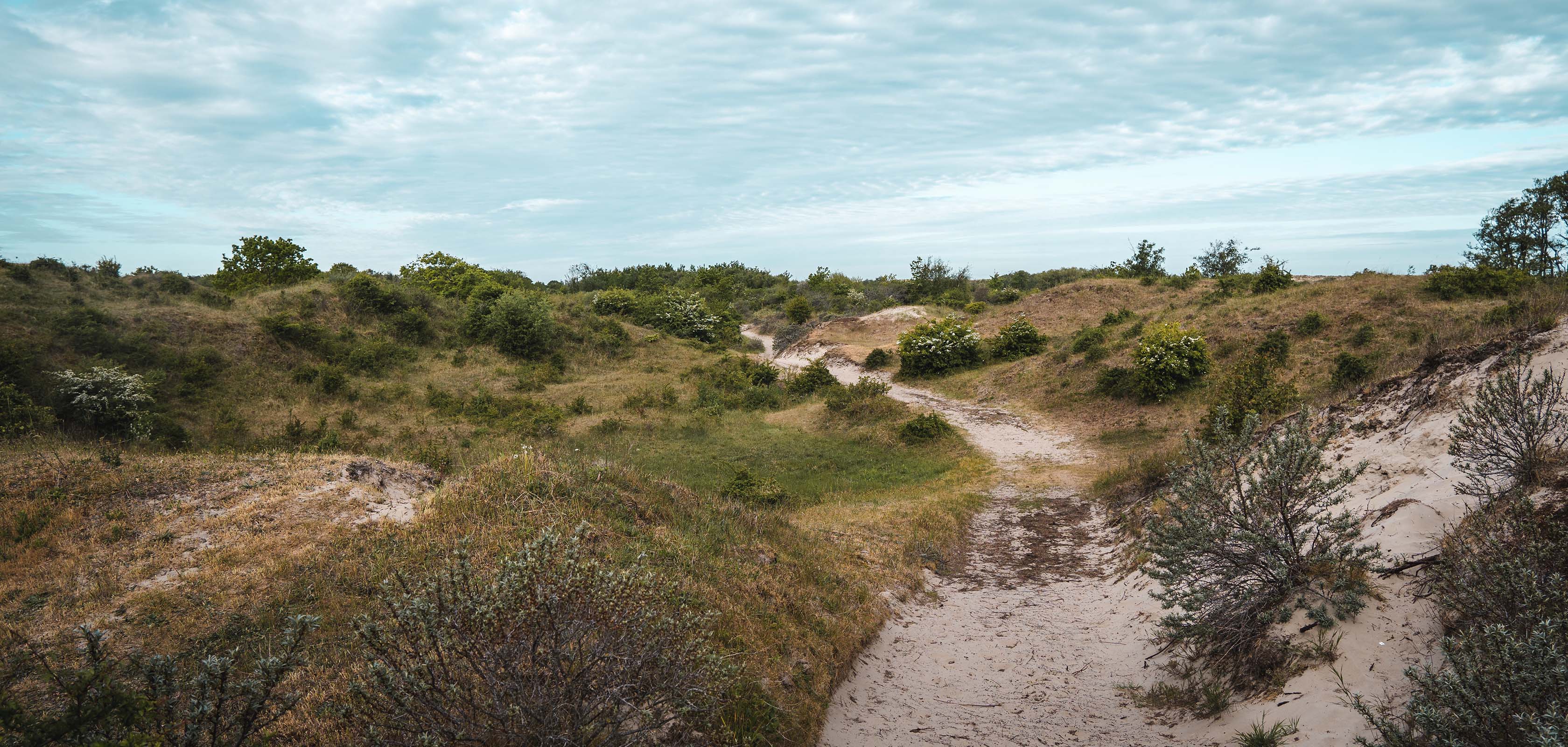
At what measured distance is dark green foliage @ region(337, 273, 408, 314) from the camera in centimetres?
2898

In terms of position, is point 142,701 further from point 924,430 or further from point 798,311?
point 798,311

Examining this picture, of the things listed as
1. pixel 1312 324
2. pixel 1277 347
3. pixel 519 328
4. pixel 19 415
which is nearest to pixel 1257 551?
pixel 1277 347

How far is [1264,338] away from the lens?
20.1 meters

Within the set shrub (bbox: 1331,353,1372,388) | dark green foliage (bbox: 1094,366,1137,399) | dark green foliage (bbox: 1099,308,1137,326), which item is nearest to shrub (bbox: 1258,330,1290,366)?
shrub (bbox: 1331,353,1372,388)

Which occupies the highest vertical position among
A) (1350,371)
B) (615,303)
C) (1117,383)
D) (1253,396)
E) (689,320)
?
(615,303)

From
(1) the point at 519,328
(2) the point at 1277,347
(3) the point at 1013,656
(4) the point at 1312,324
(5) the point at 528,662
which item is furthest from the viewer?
(1) the point at 519,328

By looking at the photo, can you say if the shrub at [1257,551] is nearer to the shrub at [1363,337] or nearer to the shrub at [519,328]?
the shrub at [1363,337]

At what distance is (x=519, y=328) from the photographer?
30203mm

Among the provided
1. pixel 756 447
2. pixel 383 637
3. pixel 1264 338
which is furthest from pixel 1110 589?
pixel 1264 338

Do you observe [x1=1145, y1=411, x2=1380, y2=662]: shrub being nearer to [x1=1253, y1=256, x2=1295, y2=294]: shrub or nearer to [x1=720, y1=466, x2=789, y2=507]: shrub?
[x1=720, y1=466, x2=789, y2=507]: shrub

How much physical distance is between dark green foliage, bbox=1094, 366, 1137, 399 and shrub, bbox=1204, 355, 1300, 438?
5739 millimetres

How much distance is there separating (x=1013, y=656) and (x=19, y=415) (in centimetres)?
1898

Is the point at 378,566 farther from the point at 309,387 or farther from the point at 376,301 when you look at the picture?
the point at 376,301

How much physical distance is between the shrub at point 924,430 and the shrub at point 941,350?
9343mm
